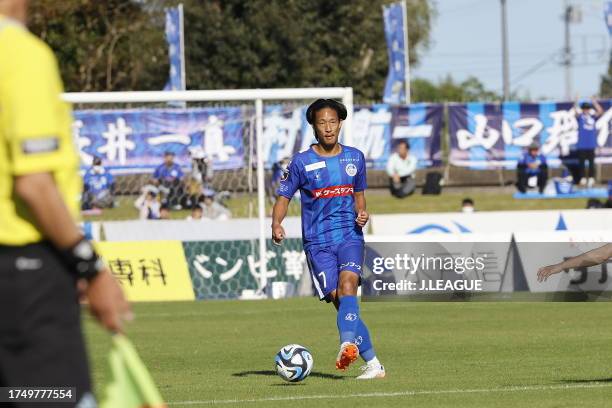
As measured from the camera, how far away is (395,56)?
4662 cm

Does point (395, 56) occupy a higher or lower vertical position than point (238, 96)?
higher

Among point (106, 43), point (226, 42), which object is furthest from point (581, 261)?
point (106, 43)

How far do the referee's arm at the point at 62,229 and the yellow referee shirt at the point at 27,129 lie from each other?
0.14 ft

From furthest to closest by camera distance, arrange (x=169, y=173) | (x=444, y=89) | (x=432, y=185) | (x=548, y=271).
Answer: (x=444, y=89) → (x=432, y=185) → (x=169, y=173) → (x=548, y=271)

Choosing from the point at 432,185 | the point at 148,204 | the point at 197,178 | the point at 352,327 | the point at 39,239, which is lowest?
the point at 432,185

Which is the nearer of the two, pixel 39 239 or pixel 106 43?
pixel 39 239

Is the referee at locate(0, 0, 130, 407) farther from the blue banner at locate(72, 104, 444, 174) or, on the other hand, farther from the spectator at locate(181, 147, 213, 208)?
the spectator at locate(181, 147, 213, 208)

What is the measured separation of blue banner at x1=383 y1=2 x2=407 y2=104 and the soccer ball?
35079 mm

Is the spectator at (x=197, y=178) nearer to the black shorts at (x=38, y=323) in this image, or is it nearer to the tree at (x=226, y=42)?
the black shorts at (x=38, y=323)

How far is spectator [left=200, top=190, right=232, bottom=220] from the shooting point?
26.0 metres

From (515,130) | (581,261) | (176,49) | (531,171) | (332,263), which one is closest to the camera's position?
(581,261)

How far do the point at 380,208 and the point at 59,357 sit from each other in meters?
30.9

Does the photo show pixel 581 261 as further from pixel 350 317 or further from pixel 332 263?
pixel 332 263

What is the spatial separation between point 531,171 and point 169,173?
12.4 meters
